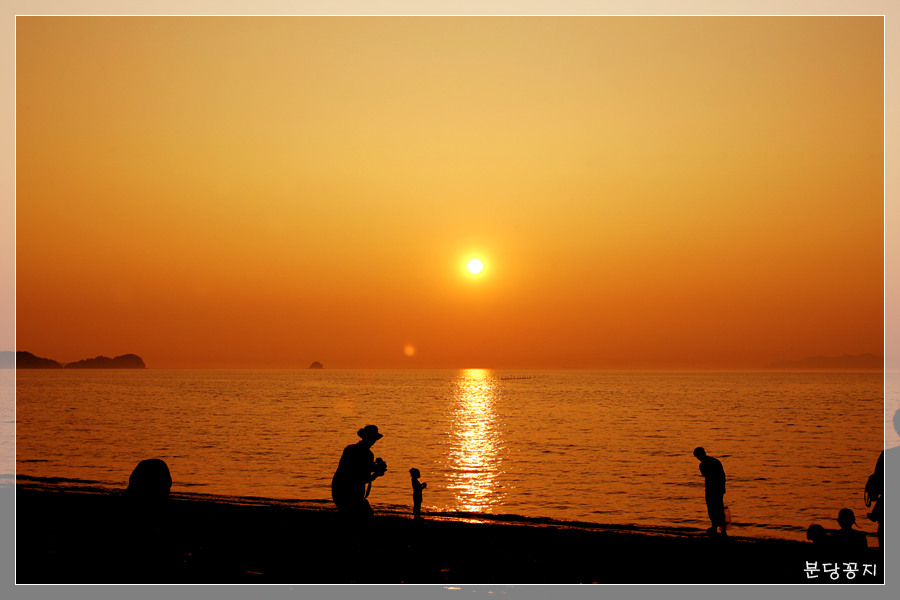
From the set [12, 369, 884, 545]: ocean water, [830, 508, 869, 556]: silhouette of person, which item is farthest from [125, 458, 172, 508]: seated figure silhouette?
[12, 369, 884, 545]: ocean water

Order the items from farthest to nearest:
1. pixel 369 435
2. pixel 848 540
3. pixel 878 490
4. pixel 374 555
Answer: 1. pixel 374 555
2. pixel 848 540
3. pixel 878 490
4. pixel 369 435

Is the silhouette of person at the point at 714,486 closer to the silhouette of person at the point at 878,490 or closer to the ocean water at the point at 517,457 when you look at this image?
the silhouette of person at the point at 878,490

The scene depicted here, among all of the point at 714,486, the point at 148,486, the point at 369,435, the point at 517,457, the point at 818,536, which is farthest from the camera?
the point at 517,457

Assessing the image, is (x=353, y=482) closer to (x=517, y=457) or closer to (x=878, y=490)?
(x=878, y=490)

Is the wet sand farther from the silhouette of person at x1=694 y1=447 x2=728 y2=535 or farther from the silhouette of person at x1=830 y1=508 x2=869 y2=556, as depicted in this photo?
the silhouette of person at x1=694 y1=447 x2=728 y2=535

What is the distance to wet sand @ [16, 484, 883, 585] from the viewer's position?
10719 mm

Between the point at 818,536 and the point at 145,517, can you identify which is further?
the point at 818,536

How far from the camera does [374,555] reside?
1279cm

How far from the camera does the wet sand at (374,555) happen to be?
1072cm

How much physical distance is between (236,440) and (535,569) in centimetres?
5013

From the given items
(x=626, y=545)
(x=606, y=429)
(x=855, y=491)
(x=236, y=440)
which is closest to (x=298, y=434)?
(x=236, y=440)

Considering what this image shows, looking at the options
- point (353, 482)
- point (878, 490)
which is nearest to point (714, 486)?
point (878, 490)

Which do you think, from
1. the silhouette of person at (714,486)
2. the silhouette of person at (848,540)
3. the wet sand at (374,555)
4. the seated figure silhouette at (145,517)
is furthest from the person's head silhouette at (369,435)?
the silhouette of person at (714,486)

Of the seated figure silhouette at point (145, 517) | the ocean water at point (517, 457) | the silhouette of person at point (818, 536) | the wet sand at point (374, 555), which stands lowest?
the ocean water at point (517, 457)
